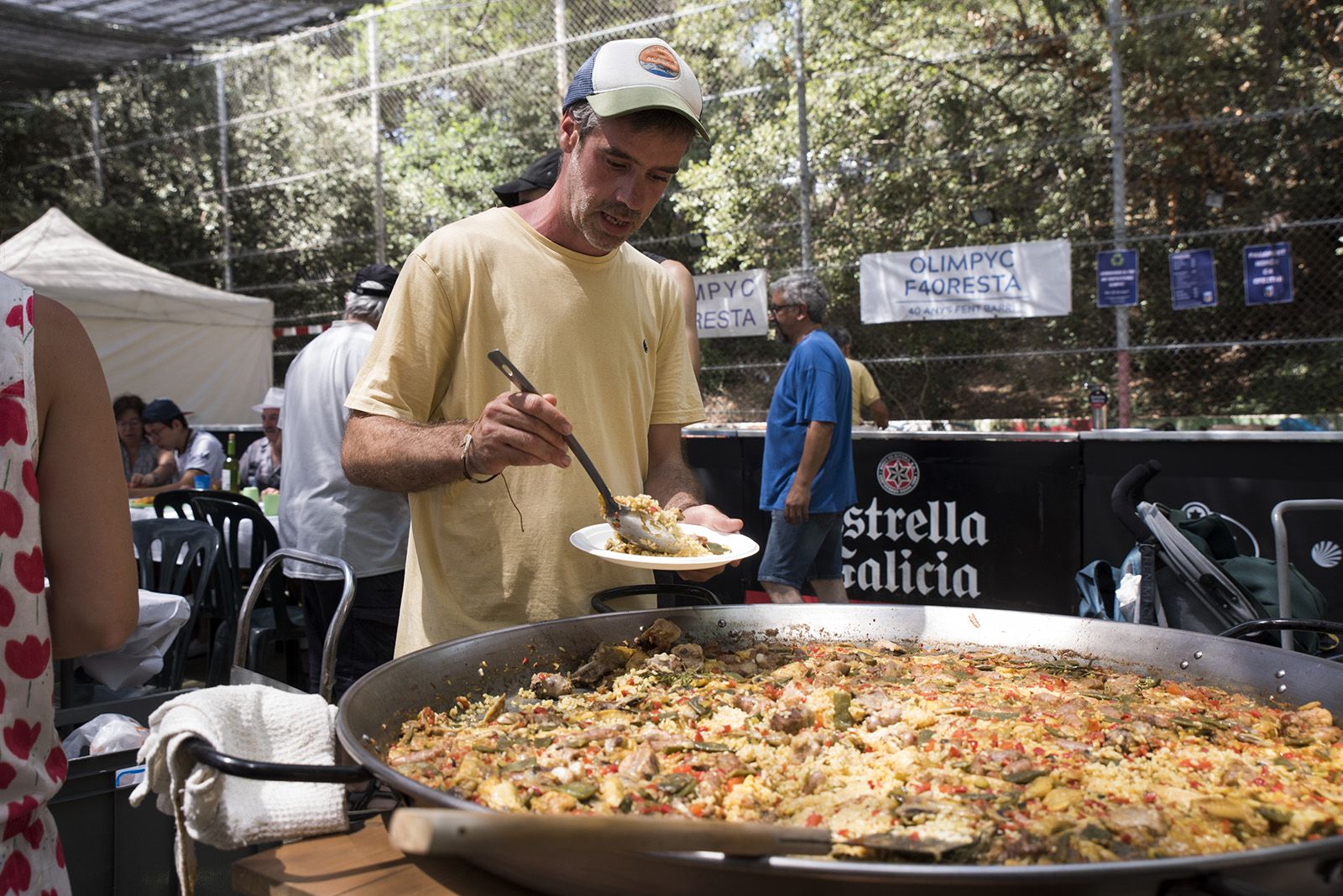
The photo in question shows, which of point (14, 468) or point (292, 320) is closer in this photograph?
point (14, 468)

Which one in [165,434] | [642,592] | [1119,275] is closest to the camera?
[642,592]

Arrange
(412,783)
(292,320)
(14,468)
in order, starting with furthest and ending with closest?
(292,320), (14,468), (412,783)

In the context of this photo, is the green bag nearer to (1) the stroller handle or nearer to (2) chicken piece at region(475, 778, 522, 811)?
(1) the stroller handle

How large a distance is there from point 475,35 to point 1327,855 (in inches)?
617

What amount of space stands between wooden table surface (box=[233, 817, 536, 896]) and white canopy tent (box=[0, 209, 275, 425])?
10965 millimetres

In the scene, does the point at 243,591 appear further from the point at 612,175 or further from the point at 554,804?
the point at 554,804

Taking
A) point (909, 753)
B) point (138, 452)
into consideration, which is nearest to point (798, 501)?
point (909, 753)

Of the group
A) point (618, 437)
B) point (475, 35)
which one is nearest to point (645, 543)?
point (618, 437)

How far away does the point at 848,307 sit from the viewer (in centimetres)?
1148

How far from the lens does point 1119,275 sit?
339 inches

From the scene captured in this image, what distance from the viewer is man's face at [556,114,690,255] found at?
201 centimetres

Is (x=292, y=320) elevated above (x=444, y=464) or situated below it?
above

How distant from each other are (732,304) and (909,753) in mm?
9197

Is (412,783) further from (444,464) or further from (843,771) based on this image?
(444,464)
